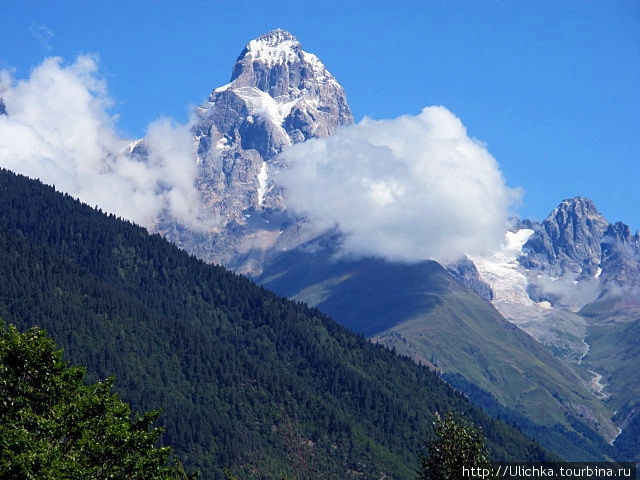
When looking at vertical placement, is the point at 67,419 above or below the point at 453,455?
above

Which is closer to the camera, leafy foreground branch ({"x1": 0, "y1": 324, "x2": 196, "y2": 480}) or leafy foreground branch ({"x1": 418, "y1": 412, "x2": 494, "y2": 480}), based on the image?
leafy foreground branch ({"x1": 0, "y1": 324, "x2": 196, "y2": 480})

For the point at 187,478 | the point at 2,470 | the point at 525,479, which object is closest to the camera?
the point at 2,470

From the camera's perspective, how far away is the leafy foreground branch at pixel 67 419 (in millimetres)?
86250

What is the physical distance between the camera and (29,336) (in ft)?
307

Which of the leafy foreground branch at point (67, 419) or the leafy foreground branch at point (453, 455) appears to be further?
the leafy foreground branch at point (453, 455)

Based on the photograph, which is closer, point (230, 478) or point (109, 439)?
point (109, 439)

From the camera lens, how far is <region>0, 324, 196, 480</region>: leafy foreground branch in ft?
283

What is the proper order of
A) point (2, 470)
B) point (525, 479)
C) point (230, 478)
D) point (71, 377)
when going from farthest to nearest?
point (525, 479) → point (230, 478) → point (71, 377) → point (2, 470)

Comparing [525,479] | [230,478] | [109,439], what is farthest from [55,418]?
[525,479]

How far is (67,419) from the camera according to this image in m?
90.1

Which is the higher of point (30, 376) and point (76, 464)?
point (30, 376)

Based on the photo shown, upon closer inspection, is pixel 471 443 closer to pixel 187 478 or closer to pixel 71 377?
pixel 187 478

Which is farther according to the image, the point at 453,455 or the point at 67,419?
the point at 453,455

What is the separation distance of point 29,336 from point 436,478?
44.1 metres
